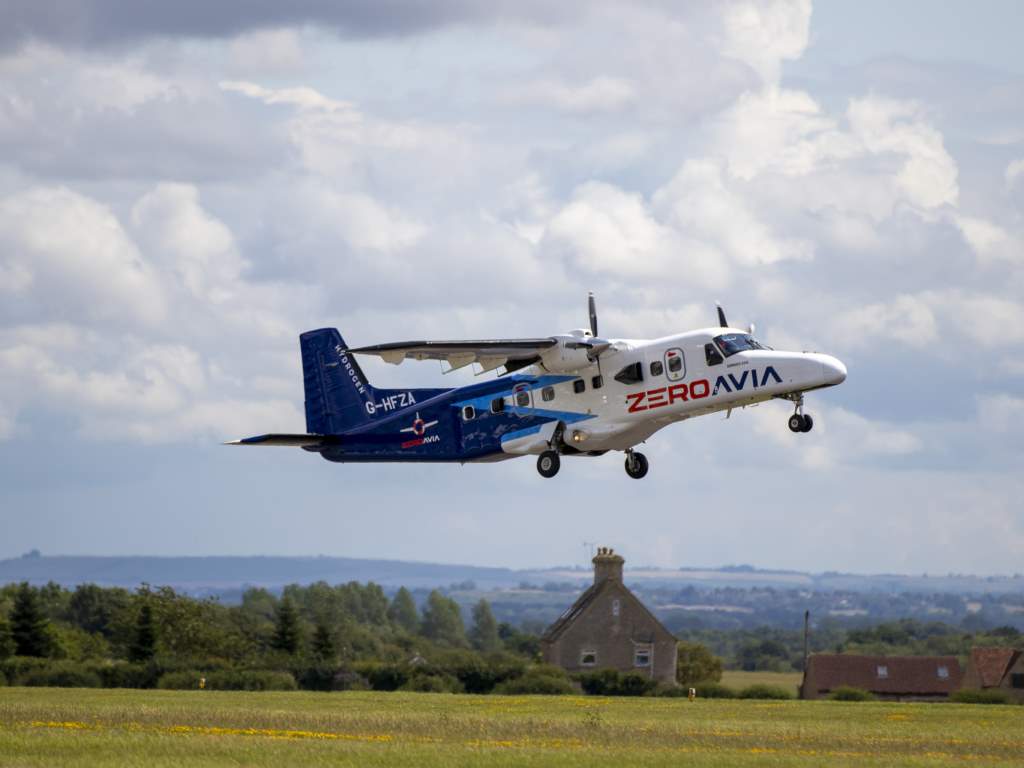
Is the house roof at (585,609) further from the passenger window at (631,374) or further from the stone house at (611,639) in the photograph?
the passenger window at (631,374)

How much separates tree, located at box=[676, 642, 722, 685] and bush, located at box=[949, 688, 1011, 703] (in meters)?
16.7

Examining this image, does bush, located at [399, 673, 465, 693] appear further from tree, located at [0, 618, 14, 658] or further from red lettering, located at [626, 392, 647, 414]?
red lettering, located at [626, 392, 647, 414]

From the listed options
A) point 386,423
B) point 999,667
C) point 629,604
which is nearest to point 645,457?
point 386,423

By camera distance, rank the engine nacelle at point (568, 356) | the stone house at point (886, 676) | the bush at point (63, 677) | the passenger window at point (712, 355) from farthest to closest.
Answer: the stone house at point (886, 676) → the bush at point (63, 677) → the engine nacelle at point (568, 356) → the passenger window at point (712, 355)

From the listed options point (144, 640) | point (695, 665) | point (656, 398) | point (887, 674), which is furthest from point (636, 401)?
point (887, 674)

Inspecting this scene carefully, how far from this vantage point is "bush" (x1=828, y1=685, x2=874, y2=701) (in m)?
90.1

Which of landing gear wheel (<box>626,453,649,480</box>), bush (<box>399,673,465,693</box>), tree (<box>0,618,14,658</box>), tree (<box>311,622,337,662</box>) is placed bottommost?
bush (<box>399,673,465,693</box>)

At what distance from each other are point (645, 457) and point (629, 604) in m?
49.8

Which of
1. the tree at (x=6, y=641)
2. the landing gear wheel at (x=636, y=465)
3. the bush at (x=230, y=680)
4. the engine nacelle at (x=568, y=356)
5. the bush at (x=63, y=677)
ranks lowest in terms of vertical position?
the bush at (x=230, y=680)

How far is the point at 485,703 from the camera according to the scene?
2645 inches

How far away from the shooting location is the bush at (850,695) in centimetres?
9006

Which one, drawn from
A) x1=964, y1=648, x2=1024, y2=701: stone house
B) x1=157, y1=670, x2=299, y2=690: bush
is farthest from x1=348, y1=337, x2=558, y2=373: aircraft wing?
x1=964, y1=648, x2=1024, y2=701: stone house

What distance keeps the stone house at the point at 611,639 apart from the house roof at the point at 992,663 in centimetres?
1805

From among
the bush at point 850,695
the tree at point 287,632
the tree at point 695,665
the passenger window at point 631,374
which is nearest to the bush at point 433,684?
the tree at point 287,632
